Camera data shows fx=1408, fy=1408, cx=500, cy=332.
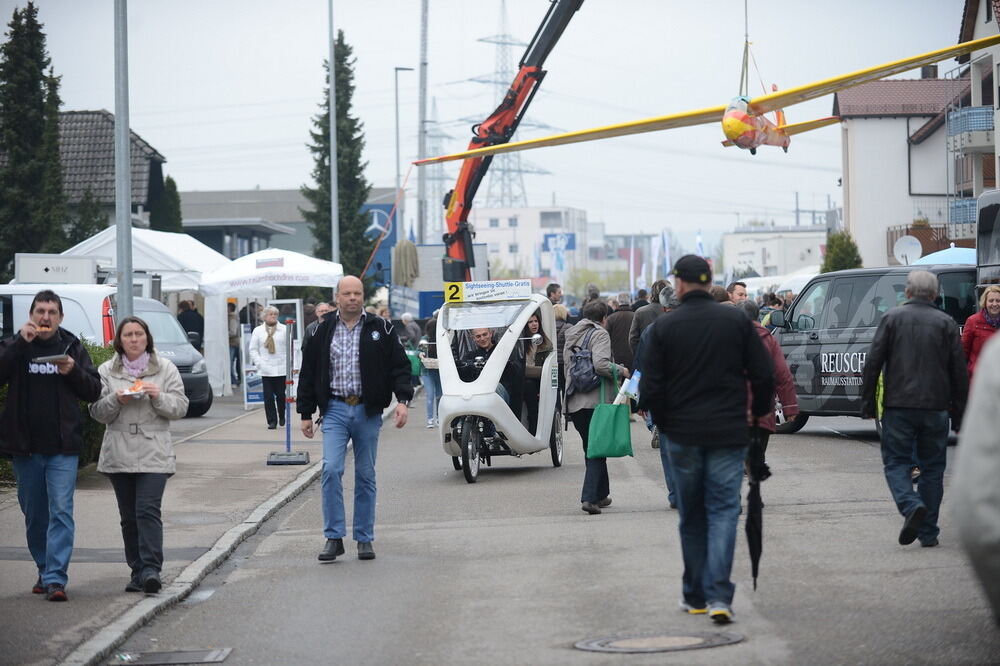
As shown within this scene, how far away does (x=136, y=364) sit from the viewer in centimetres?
844

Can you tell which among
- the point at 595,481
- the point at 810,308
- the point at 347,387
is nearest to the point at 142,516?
the point at 347,387

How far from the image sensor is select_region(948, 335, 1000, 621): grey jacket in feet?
9.12

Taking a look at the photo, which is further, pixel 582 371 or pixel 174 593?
pixel 582 371

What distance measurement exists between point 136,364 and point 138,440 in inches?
19.4

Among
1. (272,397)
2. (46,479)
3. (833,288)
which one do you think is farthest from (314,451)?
(46,479)

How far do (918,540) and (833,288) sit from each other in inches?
313

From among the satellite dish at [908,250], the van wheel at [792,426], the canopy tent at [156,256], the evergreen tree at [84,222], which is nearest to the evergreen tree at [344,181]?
the evergreen tree at [84,222]

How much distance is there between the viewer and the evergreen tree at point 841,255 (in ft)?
161

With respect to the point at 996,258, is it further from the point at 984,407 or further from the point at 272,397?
the point at 984,407

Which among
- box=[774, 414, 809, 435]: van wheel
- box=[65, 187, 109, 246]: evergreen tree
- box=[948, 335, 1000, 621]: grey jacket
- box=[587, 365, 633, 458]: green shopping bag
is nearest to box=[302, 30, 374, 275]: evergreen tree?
box=[65, 187, 109, 246]: evergreen tree

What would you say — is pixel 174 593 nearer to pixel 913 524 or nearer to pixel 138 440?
pixel 138 440

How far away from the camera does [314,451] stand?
17781 mm

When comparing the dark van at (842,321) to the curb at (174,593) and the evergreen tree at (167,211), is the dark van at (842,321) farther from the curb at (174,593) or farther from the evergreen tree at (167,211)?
the evergreen tree at (167,211)

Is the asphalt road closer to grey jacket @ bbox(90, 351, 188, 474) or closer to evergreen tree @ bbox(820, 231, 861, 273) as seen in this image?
grey jacket @ bbox(90, 351, 188, 474)
